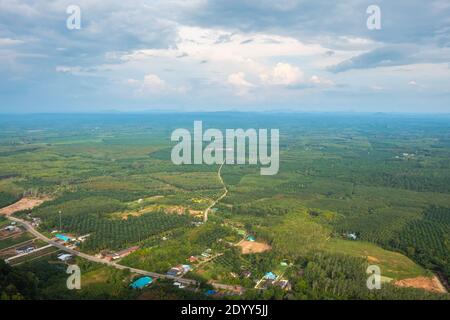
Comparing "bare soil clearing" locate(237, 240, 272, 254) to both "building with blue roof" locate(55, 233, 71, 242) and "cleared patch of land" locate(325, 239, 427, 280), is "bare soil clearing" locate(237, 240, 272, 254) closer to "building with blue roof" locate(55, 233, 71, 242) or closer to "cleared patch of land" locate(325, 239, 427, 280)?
"cleared patch of land" locate(325, 239, 427, 280)

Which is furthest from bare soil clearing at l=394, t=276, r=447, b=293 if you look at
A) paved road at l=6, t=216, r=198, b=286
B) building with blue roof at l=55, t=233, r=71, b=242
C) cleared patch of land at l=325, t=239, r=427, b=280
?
building with blue roof at l=55, t=233, r=71, b=242

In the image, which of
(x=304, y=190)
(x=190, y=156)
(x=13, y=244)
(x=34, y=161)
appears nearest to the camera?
(x=13, y=244)

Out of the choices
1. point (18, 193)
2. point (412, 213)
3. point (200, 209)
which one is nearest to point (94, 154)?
point (18, 193)

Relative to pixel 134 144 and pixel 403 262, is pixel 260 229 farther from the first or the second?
pixel 134 144

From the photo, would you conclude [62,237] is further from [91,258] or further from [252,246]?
[252,246]

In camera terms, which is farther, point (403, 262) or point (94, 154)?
point (94, 154)
